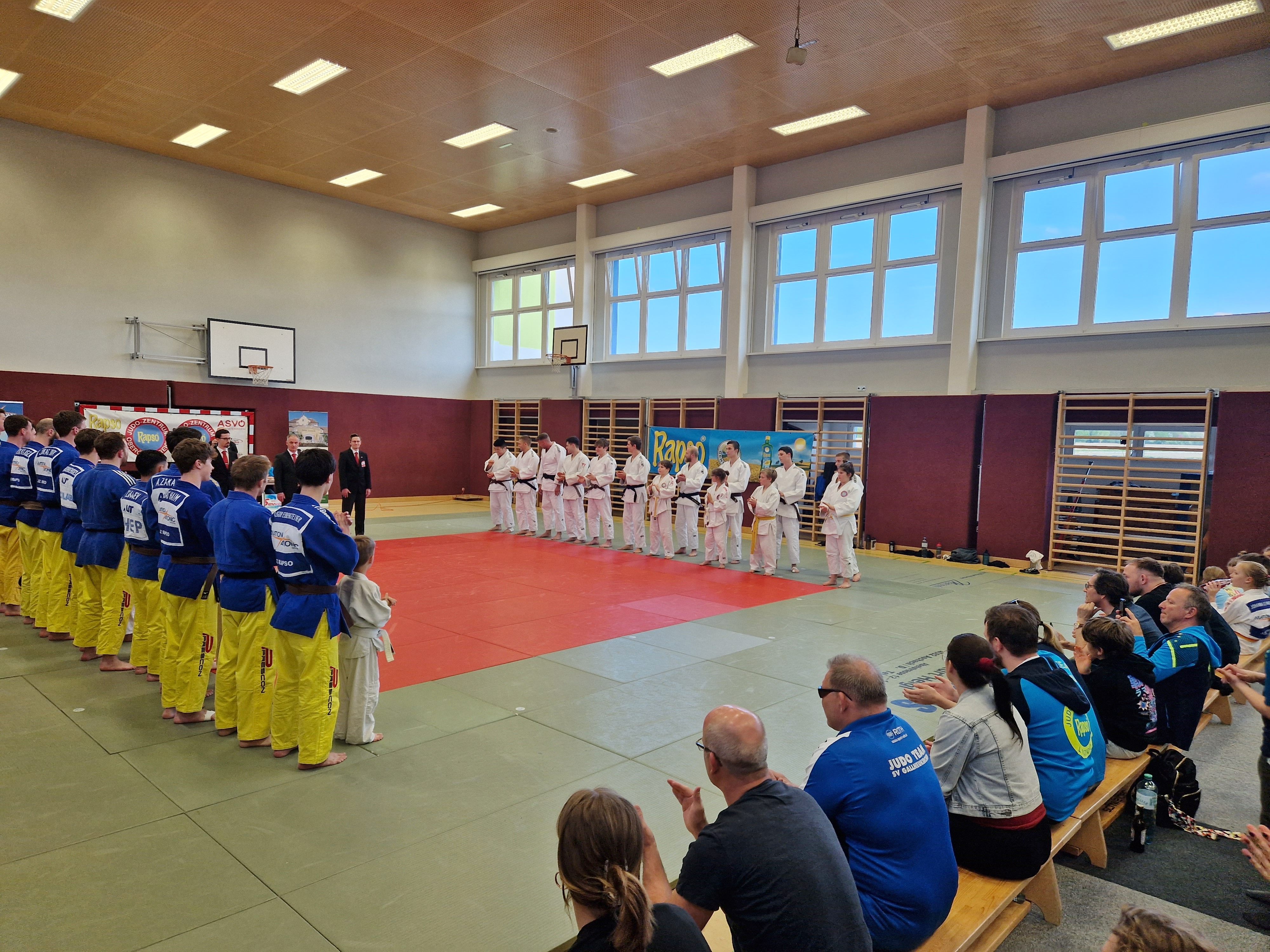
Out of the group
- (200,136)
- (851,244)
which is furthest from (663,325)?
(200,136)

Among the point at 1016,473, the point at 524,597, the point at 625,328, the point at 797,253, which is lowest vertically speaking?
the point at 524,597

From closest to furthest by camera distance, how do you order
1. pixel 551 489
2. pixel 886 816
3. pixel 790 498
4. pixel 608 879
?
pixel 608 879, pixel 886 816, pixel 790 498, pixel 551 489

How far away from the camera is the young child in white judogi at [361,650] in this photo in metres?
3.69

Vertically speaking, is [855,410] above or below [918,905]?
above

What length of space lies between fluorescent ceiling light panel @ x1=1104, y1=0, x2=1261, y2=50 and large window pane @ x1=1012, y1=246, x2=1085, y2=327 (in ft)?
6.64

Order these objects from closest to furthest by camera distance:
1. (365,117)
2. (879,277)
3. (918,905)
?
(918,905), (365,117), (879,277)

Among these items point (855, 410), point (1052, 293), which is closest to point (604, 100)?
point (855, 410)

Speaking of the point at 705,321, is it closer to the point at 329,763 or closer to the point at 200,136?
the point at 200,136

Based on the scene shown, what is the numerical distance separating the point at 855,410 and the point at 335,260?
35.2ft

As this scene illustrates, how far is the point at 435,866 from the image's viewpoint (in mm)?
2734

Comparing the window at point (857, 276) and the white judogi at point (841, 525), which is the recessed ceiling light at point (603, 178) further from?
the white judogi at point (841, 525)

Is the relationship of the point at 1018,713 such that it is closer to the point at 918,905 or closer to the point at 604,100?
the point at 918,905

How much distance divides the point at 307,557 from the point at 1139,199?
10547mm

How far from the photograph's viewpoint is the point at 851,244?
11875mm
